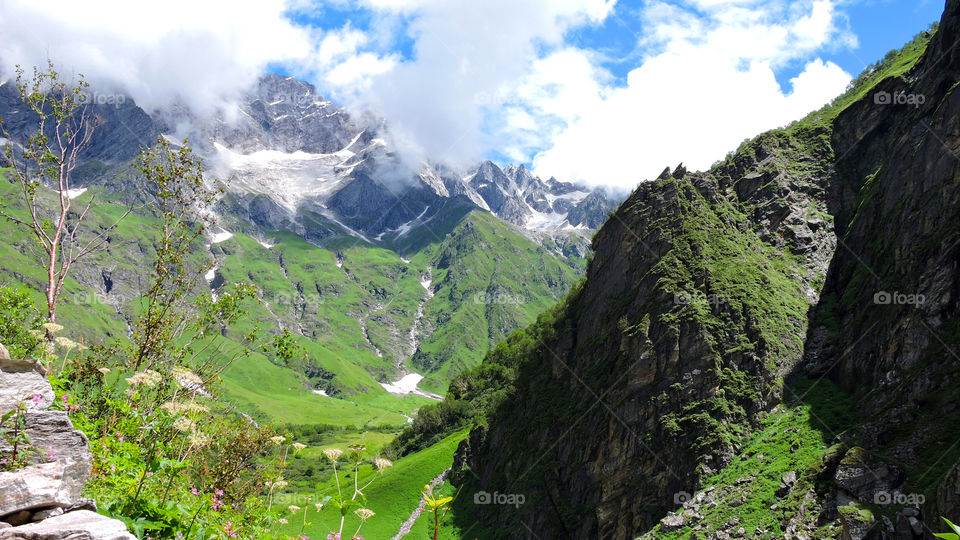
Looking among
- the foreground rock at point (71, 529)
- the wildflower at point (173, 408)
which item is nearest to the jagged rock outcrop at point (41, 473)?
the foreground rock at point (71, 529)

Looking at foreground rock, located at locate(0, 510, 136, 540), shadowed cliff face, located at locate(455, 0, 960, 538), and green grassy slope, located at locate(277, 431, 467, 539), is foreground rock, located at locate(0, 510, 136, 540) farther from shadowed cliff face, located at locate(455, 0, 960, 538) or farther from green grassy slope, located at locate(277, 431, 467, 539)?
green grassy slope, located at locate(277, 431, 467, 539)

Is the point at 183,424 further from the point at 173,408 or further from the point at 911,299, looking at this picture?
the point at 911,299

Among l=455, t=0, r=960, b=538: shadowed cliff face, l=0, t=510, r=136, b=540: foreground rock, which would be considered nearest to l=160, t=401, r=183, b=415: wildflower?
l=0, t=510, r=136, b=540: foreground rock

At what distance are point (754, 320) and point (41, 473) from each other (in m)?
48.4

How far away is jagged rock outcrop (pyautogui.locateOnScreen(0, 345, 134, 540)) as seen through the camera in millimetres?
5871

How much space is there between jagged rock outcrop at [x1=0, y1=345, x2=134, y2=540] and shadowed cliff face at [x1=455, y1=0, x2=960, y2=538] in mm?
29269

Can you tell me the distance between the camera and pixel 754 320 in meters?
44.5

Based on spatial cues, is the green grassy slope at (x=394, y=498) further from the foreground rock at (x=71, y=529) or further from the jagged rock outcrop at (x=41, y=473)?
the foreground rock at (x=71, y=529)

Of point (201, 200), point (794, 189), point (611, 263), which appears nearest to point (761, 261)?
point (794, 189)

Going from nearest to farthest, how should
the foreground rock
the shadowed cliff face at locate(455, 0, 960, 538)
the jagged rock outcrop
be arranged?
the foreground rock, the jagged rock outcrop, the shadowed cliff face at locate(455, 0, 960, 538)

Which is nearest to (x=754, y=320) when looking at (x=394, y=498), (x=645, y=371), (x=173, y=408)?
(x=645, y=371)

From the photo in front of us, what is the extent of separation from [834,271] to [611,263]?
22.9 m

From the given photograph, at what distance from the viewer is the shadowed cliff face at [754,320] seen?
31.8 meters

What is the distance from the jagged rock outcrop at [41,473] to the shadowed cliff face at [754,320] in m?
29.3
